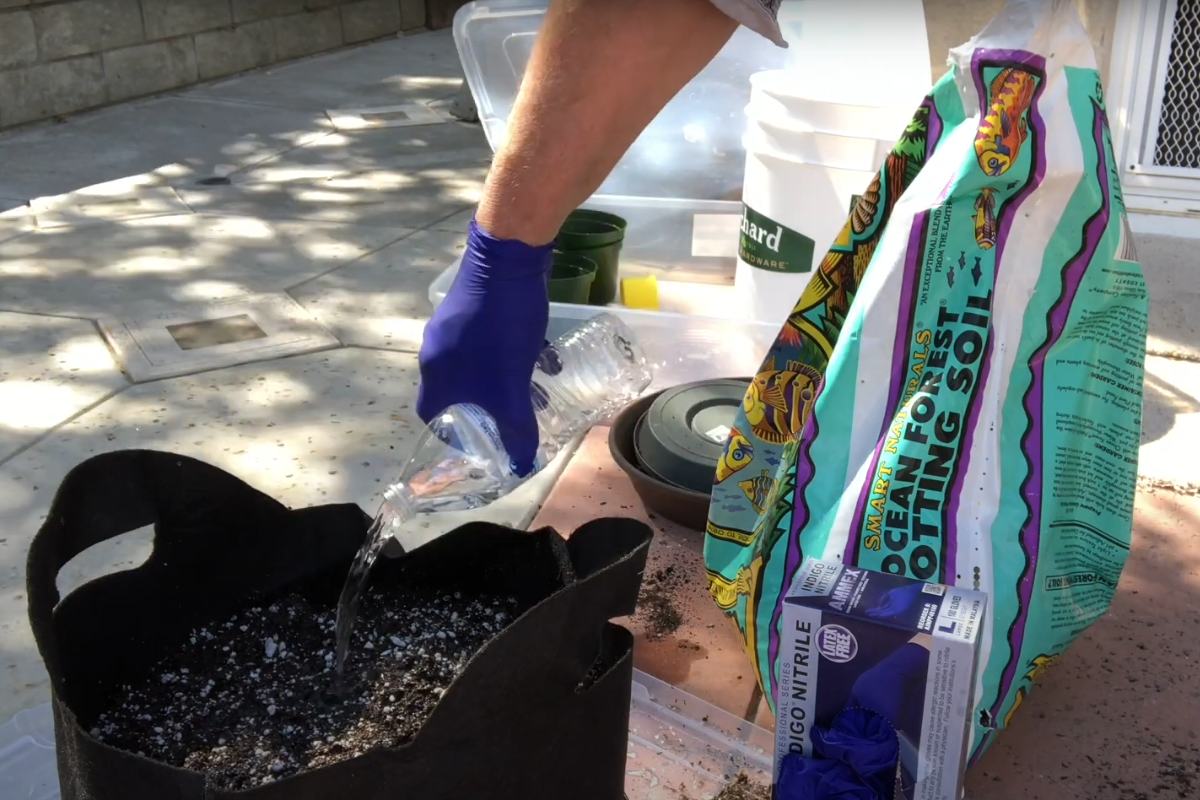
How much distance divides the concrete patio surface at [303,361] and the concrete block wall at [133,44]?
196 mm

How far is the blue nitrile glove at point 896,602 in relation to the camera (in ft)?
3.62

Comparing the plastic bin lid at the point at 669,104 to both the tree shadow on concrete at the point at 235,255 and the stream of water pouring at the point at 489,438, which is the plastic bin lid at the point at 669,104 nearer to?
the tree shadow on concrete at the point at 235,255

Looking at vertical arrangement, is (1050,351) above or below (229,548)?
above

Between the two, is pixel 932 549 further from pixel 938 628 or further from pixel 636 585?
pixel 636 585

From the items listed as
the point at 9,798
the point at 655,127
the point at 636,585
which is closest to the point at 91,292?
the point at 655,127

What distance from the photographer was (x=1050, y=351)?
1.25 meters

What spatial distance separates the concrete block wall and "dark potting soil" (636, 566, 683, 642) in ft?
13.5

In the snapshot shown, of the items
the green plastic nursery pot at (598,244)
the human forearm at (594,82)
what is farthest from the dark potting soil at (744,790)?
the green plastic nursery pot at (598,244)

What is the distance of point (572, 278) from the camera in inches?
95.8

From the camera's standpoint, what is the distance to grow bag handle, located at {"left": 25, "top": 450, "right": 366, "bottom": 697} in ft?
3.01

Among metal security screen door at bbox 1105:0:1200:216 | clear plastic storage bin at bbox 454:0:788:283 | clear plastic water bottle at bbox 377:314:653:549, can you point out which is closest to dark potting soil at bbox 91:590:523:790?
clear plastic water bottle at bbox 377:314:653:549

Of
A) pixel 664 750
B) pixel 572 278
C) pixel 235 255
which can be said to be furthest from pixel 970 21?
pixel 664 750

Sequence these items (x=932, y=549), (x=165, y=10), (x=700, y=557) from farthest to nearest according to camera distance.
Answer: (x=165, y=10) → (x=700, y=557) → (x=932, y=549)

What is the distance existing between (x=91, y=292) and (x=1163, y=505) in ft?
8.19
